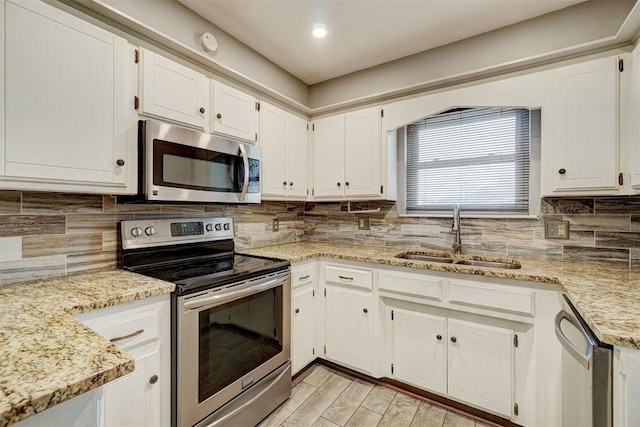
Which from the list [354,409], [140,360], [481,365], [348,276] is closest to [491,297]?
[481,365]

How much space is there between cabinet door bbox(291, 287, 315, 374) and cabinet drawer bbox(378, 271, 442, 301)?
0.58 m

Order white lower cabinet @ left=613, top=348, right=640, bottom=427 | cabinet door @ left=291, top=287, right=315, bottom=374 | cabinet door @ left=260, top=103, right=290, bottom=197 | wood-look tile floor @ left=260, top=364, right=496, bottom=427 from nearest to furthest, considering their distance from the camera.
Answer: white lower cabinet @ left=613, top=348, right=640, bottom=427 → wood-look tile floor @ left=260, top=364, right=496, bottom=427 → cabinet door @ left=291, top=287, right=315, bottom=374 → cabinet door @ left=260, top=103, right=290, bottom=197

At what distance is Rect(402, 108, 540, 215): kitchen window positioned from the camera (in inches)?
88.5

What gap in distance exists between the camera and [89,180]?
141 centimetres

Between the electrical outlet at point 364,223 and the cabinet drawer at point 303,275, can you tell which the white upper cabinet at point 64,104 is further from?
the electrical outlet at point 364,223

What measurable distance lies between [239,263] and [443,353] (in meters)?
1.46

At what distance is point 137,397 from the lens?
1.28m

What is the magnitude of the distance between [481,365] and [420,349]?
37 cm

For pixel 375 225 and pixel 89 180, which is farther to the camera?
pixel 375 225

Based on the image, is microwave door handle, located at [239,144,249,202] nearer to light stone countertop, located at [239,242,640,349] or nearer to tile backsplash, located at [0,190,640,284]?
tile backsplash, located at [0,190,640,284]

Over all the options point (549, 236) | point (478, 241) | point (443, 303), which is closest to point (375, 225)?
point (478, 241)

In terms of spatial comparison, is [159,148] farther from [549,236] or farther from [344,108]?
[549,236]

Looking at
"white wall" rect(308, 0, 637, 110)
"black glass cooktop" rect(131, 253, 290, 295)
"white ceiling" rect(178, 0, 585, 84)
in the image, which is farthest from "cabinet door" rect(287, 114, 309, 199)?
"black glass cooktop" rect(131, 253, 290, 295)

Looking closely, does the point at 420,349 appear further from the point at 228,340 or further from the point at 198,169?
the point at 198,169
